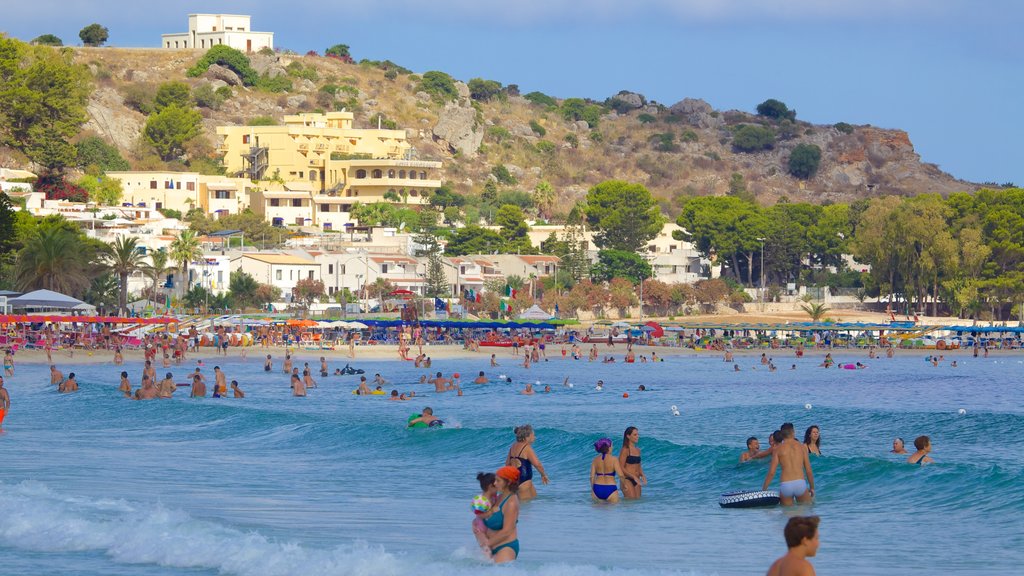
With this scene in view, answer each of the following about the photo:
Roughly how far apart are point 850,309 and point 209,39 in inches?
3250

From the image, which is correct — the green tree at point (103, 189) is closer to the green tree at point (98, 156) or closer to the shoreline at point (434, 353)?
the green tree at point (98, 156)

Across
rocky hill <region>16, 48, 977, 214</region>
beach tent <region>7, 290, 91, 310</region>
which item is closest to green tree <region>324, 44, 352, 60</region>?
rocky hill <region>16, 48, 977, 214</region>

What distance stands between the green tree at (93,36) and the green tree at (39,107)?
46718 mm

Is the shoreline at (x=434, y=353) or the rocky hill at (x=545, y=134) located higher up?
the rocky hill at (x=545, y=134)

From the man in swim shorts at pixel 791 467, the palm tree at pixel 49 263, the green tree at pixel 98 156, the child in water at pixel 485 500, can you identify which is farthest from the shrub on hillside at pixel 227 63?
the child in water at pixel 485 500

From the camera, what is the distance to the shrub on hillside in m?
140

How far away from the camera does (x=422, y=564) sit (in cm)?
1247

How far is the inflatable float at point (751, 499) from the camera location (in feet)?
54.1

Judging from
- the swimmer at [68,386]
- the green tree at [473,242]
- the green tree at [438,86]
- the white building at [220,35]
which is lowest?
the swimmer at [68,386]

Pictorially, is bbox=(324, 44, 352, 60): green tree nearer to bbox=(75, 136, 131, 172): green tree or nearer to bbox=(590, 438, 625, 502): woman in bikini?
bbox=(75, 136, 131, 172): green tree

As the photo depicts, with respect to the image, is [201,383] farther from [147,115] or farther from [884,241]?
[147,115]

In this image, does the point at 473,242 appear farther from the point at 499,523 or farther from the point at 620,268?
the point at 499,523

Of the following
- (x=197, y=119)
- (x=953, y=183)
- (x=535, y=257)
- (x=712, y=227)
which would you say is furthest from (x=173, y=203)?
(x=953, y=183)

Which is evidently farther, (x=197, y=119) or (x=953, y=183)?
(x=953, y=183)
